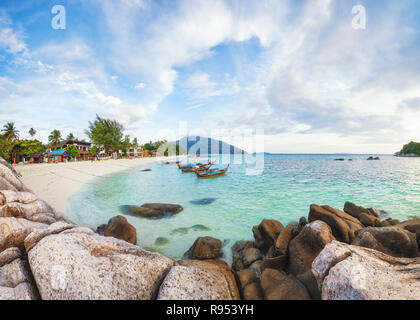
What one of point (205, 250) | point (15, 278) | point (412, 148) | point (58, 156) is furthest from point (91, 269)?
point (412, 148)

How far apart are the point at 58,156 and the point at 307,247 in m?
63.1

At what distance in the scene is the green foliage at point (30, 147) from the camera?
107ft

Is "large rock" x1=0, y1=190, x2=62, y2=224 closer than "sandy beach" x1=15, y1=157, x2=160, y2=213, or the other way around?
"large rock" x1=0, y1=190, x2=62, y2=224

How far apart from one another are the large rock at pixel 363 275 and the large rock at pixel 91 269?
9.80 ft

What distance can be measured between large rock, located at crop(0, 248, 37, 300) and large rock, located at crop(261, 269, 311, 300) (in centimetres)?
424

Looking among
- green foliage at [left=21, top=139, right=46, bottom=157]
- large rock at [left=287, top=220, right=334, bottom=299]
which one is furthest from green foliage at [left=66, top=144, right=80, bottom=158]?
large rock at [left=287, top=220, right=334, bottom=299]

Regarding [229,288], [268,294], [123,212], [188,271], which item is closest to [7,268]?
[188,271]

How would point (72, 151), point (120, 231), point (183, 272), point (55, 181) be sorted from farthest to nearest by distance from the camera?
1. point (72, 151)
2. point (55, 181)
3. point (120, 231)
4. point (183, 272)

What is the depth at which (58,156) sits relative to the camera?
47.6m

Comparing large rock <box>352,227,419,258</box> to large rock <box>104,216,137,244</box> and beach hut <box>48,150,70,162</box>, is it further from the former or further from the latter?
beach hut <box>48,150,70,162</box>

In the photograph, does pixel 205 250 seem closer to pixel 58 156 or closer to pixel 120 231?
pixel 120 231

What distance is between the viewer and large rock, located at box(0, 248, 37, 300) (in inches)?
105
